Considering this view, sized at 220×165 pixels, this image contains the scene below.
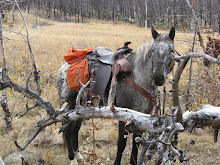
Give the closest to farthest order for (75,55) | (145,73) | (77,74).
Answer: (145,73)
(77,74)
(75,55)

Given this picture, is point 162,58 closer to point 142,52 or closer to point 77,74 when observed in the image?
point 142,52

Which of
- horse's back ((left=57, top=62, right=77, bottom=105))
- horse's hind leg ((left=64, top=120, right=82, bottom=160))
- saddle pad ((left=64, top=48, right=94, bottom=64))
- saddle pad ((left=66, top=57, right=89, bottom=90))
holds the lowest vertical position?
horse's hind leg ((left=64, top=120, right=82, bottom=160))

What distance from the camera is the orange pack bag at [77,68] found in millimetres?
4043

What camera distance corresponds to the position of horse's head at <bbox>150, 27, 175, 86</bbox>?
9.59 feet

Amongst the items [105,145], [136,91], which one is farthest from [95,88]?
[105,145]

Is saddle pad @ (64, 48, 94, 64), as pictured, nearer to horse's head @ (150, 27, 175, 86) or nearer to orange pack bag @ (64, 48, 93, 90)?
orange pack bag @ (64, 48, 93, 90)

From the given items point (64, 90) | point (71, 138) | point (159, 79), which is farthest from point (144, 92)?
point (71, 138)

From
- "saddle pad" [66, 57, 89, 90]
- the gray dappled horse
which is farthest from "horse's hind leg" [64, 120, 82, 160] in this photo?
"saddle pad" [66, 57, 89, 90]

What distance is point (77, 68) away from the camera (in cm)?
415

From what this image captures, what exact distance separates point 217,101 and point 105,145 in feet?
8.67

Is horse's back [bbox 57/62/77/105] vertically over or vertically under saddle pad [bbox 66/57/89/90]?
under

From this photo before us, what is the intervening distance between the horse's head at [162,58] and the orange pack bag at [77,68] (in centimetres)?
149

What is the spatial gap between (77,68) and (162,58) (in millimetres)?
1819

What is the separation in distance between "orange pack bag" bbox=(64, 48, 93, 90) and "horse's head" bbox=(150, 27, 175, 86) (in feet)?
4.87
